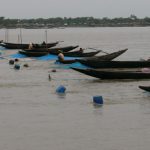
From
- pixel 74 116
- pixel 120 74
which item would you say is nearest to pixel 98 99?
pixel 74 116

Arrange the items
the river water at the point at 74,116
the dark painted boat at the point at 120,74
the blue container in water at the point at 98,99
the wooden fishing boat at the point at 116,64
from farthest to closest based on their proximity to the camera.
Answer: the wooden fishing boat at the point at 116,64
the dark painted boat at the point at 120,74
the blue container in water at the point at 98,99
the river water at the point at 74,116

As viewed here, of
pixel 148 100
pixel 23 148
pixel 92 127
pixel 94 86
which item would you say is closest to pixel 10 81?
pixel 94 86

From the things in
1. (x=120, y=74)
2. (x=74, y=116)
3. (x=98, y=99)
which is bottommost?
(x=74, y=116)

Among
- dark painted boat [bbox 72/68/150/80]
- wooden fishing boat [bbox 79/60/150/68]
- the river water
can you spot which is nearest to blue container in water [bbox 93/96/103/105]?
the river water

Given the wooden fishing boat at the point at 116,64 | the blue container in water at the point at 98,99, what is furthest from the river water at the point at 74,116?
the wooden fishing boat at the point at 116,64

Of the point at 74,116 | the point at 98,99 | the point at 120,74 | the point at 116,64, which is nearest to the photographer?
the point at 74,116

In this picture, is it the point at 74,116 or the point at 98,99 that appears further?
the point at 98,99

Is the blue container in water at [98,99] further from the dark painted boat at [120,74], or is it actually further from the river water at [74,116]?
the dark painted boat at [120,74]

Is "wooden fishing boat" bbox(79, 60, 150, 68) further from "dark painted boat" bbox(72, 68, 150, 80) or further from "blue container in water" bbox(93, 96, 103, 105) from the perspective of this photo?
"blue container in water" bbox(93, 96, 103, 105)

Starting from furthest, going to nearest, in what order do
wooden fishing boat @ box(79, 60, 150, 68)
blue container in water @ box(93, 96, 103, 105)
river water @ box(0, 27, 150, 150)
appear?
wooden fishing boat @ box(79, 60, 150, 68) < blue container in water @ box(93, 96, 103, 105) < river water @ box(0, 27, 150, 150)

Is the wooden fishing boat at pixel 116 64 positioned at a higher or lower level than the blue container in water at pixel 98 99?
higher

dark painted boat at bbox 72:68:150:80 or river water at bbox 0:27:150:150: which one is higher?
dark painted boat at bbox 72:68:150:80

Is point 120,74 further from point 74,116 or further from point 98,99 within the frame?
point 74,116

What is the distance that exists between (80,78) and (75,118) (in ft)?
31.9
